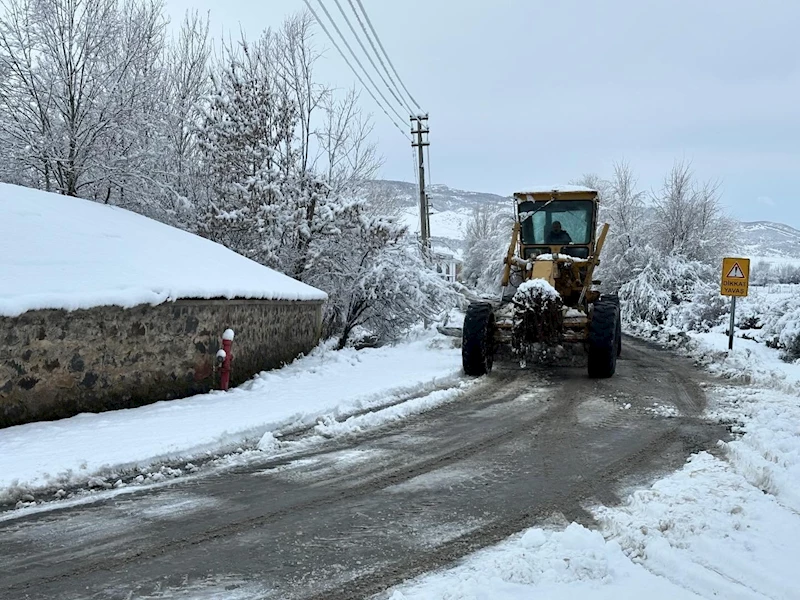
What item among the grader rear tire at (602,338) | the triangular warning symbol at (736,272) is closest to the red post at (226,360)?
the grader rear tire at (602,338)

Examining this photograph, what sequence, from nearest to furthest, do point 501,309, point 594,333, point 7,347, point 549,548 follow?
point 549,548, point 7,347, point 594,333, point 501,309

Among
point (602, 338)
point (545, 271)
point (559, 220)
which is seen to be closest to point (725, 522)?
point (602, 338)

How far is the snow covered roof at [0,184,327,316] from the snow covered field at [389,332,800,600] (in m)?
5.32

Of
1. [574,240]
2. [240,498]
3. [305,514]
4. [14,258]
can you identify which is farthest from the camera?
[574,240]

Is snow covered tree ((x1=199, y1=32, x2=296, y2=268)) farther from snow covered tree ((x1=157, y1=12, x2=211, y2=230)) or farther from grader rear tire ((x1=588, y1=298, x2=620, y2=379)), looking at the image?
grader rear tire ((x1=588, y1=298, x2=620, y2=379))

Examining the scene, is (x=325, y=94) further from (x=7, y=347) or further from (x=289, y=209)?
(x=7, y=347)

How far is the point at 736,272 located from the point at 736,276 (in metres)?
0.09

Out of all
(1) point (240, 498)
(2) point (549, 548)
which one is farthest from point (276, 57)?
(2) point (549, 548)

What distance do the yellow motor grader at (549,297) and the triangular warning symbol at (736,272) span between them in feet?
12.8

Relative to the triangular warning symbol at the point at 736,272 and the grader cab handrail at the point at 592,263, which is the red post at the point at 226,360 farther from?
the triangular warning symbol at the point at 736,272

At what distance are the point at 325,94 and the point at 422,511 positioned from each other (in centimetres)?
1616

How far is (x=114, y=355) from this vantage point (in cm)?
754

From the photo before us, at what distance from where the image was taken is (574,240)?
12453 mm

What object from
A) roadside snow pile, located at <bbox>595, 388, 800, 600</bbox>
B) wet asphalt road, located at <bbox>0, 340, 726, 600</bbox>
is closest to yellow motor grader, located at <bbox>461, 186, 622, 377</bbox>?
wet asphalt road, located at <bbox>0, 340, 726, 600</bbox>
